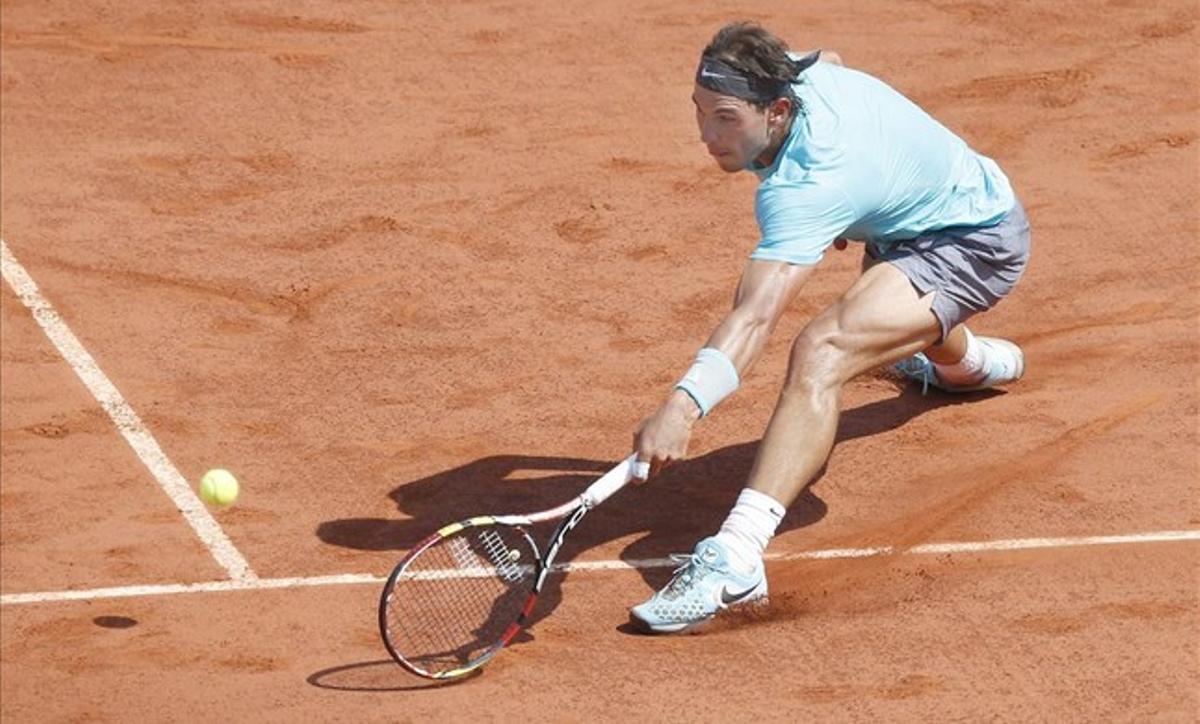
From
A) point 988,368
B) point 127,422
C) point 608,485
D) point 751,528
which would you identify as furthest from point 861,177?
point 127,422

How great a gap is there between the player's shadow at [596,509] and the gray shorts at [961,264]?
970 millimetres

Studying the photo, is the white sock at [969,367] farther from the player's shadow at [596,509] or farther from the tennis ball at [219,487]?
the tennis ball at [219,487]

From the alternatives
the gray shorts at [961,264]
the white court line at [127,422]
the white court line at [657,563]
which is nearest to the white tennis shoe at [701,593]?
the white court line at [657,563]

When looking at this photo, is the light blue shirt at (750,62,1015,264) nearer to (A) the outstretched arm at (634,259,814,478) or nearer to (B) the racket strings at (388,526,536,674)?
(A) the outstretched arm at (634,259,814,478)

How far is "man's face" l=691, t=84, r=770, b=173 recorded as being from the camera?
7.90 m

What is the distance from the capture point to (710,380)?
762 centimetres

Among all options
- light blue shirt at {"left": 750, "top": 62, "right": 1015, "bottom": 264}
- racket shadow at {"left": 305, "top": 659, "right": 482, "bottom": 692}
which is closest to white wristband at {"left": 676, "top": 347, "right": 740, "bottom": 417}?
light blue shirt at {"left": 750, "top": 62, "right": 1015, "bottom": 264}

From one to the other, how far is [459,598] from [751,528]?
105cm

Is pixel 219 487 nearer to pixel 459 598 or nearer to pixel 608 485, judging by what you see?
pixel 459 598

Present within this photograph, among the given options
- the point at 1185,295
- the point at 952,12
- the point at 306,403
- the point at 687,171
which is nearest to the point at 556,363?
the point at 306,403

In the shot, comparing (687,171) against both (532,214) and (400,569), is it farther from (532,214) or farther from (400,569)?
(400,569)

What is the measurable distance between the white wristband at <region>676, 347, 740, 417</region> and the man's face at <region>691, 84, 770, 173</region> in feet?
2.45

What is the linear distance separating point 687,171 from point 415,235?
59.1 inches

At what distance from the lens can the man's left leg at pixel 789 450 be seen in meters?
7.89
